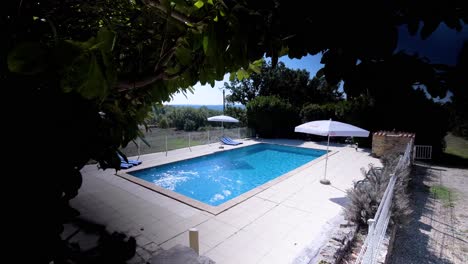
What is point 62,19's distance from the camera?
4.25 ft

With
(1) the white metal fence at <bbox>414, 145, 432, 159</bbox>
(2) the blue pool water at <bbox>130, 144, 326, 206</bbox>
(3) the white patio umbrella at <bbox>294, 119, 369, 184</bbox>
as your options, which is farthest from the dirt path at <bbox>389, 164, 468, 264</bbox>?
(2) the blue pool water at <bbox>130, 144, 326, 206</bbox>

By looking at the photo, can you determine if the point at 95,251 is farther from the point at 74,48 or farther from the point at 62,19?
the point at 62,19

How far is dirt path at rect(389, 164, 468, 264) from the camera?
14.6 feet

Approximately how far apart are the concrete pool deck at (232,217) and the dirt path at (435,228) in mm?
1566

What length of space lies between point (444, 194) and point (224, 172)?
29.0ft

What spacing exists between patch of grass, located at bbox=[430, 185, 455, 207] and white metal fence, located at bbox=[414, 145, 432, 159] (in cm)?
582

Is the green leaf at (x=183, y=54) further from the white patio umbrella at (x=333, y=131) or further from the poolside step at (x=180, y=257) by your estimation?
the white patio umbrella at (x=333, y=131)

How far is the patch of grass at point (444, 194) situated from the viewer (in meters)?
7.06

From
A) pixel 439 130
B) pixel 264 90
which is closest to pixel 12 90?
pixel 439 130

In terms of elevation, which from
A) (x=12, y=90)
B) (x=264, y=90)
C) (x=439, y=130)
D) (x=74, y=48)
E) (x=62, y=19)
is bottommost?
(x=439, y=130)

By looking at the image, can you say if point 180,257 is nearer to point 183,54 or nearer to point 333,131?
point 183,54

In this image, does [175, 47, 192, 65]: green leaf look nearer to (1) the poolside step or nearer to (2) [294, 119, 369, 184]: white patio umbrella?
(1) the poolside step

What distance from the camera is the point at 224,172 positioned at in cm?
1208

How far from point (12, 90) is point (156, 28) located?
0.90 metres
